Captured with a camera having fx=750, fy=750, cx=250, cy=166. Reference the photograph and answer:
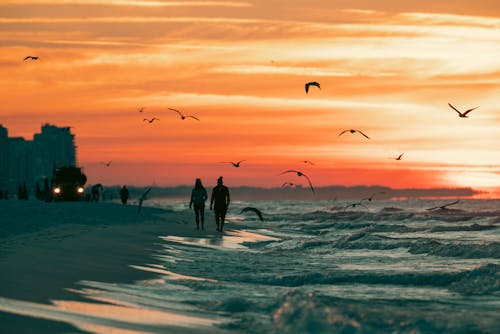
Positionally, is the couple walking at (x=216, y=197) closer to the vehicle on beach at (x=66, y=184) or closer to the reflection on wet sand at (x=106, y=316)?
the reflection on wet sand at (x=106, y=316)

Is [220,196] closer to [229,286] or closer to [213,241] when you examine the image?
[213,241]

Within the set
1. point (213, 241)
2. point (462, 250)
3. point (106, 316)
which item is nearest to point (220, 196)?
point (213, 241)

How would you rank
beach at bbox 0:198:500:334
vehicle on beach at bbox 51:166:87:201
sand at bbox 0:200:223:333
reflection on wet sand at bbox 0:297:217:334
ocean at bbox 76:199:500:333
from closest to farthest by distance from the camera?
reflection on wet sand at bbox 0:297:217:334
sand at bbox 0:200:223:333
beach at bbox 0:198:500:334
ocean at bbox 76:199:500:333
vehicle on beach at bbox 51:166:87:201

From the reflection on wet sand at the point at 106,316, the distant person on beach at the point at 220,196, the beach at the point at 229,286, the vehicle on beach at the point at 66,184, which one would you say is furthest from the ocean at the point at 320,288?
the vehicle on beach at the point at 66,184

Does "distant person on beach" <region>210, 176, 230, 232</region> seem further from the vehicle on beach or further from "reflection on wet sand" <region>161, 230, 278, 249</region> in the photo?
the vehicle on beach

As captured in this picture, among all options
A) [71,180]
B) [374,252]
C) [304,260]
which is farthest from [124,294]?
[71,180]

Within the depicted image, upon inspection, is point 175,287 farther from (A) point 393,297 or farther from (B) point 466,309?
(B) point 466,309

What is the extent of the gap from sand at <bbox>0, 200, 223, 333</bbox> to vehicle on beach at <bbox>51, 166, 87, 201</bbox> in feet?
69.6

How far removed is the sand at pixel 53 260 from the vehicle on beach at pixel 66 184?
21222mm

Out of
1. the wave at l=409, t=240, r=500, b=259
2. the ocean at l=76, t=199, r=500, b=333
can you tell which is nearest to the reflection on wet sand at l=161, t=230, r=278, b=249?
the ocean at l=76, t=199, r=500, b=333

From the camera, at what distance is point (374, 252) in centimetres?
2580

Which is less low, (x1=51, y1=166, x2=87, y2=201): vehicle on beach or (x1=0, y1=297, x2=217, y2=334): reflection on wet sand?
(x1=51, y1=166, x2=87, y2=201): vehicle on beach

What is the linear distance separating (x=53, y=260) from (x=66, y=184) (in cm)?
3830

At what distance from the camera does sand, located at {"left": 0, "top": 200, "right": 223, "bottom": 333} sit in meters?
9.97
